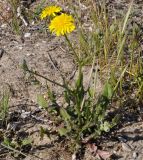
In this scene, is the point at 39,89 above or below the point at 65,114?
above

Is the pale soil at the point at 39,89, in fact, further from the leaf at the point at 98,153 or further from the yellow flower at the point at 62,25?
the yellow flower at the point at 62,25

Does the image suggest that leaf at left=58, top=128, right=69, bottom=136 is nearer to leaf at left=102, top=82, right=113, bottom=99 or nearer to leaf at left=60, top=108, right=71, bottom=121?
leaf at left=60, top=108, right=71, bottom=121

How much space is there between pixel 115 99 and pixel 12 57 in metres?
0.83

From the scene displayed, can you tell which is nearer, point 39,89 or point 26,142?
point 26,142

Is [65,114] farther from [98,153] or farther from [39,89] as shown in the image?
[39,89]

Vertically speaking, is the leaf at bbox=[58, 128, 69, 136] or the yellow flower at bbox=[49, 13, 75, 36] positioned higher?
the yellow flower at bbox=[49, 13, 75, 36]

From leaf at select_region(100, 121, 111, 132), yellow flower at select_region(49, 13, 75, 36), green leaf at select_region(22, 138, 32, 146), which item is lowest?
green leaf at select_region(22, 138, 32, 146)

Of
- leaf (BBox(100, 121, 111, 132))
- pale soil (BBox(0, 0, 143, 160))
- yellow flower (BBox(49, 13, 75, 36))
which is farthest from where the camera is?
pale soil (BBox(0, 0, 143, 160))

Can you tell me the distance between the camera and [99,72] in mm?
2555

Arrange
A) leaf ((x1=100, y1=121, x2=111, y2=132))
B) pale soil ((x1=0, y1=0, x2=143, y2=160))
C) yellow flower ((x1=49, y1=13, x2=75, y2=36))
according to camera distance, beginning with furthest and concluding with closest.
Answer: pale soil ((x1=0, y1=0, x2=143, y2=160))
leaf ((x1=100, y1=121, x2=111, y2=132))
yellow flower ((x1=49, y1=13, x2=75, y2=36))

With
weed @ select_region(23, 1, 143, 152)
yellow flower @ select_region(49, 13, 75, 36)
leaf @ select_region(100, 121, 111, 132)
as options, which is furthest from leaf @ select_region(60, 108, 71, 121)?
yellow flower @ select_region(49, 13, 75, 36)

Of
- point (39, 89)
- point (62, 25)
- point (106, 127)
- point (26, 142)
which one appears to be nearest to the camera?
point (62, 25)

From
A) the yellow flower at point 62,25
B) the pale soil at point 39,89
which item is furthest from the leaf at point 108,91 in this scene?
the yellow flower at point 62,25

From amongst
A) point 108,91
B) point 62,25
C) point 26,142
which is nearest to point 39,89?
point 26,142
